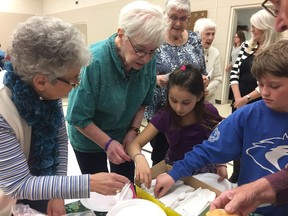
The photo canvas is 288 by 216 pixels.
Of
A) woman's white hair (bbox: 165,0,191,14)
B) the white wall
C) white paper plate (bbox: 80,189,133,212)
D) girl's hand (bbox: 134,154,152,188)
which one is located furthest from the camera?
the white wall

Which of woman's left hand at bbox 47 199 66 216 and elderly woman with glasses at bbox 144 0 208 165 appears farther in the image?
elderly woman with glasses at bbox 144 0 208 165

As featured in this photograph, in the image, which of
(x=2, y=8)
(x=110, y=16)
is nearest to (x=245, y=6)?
(x=110, y=16)

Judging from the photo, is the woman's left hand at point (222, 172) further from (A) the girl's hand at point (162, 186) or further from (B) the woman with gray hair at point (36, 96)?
(B) the woman with gray hair at point (36, 96)

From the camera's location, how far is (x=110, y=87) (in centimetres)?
132

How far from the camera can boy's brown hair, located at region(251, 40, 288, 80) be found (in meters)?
1.00

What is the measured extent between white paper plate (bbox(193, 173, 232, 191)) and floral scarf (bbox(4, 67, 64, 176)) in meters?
0.66

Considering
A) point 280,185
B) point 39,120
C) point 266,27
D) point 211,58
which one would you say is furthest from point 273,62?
point 211,58

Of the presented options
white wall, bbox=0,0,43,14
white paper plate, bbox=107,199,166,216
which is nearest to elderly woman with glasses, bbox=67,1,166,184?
white paper plate, bbox=107,199,166,216

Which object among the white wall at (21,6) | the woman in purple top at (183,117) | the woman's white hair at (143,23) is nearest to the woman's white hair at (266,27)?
the woman in purple top at (183,117)

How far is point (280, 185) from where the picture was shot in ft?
3.18

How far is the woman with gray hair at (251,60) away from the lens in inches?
96.2

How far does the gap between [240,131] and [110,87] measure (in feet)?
2.15

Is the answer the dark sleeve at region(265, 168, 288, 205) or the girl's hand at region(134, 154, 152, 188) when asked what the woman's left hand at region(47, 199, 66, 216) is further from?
the dark sleeve at region(265, 168, 288, 205)

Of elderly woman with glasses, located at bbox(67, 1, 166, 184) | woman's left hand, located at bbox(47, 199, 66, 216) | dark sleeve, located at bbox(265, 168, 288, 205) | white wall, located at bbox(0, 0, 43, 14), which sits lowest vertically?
woman's left hand, located at bbox(47, 199, 66, 216)
